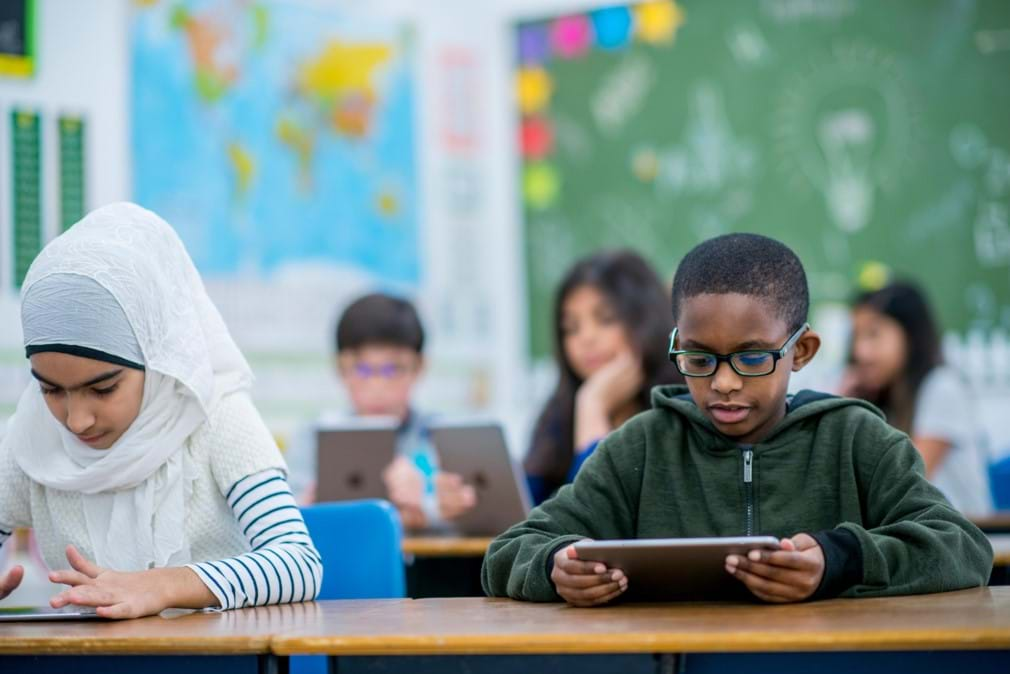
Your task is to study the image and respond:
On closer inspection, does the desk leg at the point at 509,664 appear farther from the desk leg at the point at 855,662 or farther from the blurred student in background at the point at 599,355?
the blurred student in background at the point at 599,355

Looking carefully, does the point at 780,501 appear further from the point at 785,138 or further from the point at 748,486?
the point at 785,138

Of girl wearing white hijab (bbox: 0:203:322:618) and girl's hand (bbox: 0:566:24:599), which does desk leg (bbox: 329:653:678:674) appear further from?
girl's hand (bbox: 0:566:24:599)

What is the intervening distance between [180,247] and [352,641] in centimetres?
89

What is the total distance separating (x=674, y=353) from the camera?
1.85m

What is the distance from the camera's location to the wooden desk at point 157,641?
1418 mm

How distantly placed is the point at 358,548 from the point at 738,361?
814 millimetres

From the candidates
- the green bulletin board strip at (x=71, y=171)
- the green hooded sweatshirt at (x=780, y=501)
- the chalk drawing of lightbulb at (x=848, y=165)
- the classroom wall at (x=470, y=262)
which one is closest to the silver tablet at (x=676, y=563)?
the green hooded sweatshirt at (x=780, y=501)

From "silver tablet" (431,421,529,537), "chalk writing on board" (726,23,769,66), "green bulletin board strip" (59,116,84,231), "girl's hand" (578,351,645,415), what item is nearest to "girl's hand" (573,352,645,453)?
"girl's hand" (578,351,645,415)

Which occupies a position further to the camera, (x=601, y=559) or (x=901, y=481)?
(x=901, y=481)

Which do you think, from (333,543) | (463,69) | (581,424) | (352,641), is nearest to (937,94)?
(463,69)

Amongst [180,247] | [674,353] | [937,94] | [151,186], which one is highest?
[937,94]

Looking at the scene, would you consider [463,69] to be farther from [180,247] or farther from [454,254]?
[180,247]

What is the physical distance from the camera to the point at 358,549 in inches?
90.8

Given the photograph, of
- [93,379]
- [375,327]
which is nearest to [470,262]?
[375,327]
